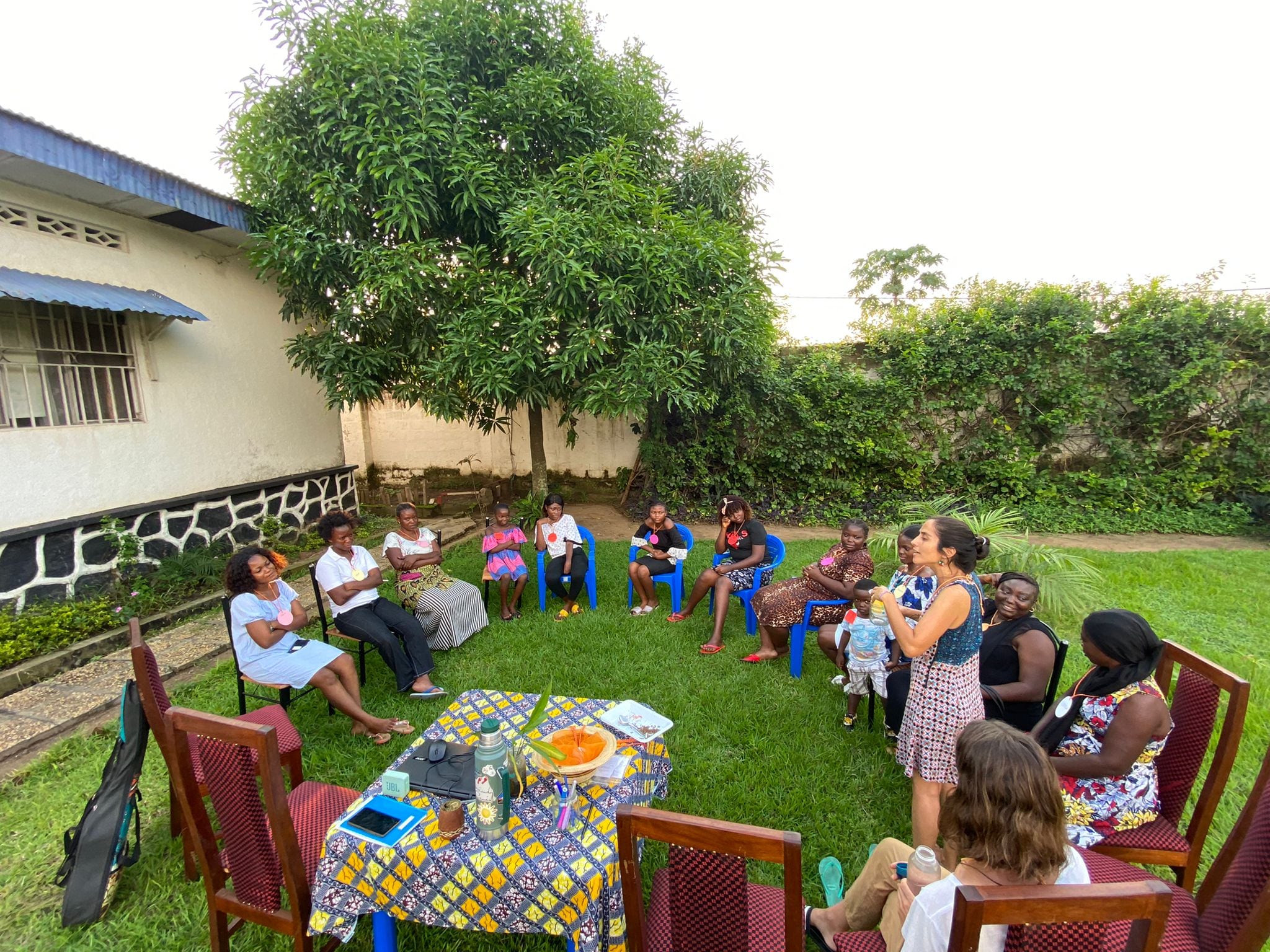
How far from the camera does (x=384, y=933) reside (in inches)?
72.1

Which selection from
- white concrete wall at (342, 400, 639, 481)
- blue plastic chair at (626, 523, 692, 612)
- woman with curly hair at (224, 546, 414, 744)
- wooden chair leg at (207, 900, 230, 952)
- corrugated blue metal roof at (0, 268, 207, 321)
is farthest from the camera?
white concrete wall at (342, 400, 639, 481)

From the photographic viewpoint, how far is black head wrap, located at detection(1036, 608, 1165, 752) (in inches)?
79.3

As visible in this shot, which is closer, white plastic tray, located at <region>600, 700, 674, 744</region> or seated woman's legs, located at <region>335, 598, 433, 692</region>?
white plastic tray, located at <region>600, 700, 674, 744</region>

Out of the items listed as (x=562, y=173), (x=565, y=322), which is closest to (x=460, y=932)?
(x=565, y=322)

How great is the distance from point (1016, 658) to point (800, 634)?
4.52 ft

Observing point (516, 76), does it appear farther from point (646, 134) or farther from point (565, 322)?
point (565, 322)

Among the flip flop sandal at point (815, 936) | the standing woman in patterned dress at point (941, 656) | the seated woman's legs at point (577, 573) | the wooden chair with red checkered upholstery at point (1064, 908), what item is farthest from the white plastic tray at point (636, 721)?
the seated woman's legs at point (577, 573)

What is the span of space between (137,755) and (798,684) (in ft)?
11.4

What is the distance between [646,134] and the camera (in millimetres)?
6344

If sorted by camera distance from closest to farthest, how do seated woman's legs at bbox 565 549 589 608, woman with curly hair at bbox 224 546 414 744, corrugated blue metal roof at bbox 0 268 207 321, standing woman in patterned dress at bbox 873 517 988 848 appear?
standing woman in patterned dress at bbox 873 517 988 848
woman with curly hair at bbox 224 546 414 744
corrugated blue metal roof at bbox 0 268 207 321
seated woman's legs at bbox 565 549 589 608

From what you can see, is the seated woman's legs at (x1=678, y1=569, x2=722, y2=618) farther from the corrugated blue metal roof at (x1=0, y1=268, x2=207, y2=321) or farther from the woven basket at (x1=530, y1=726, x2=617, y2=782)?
the corrugated blue metal roof at (x1=0, y1=268, x2=207, y2=321)

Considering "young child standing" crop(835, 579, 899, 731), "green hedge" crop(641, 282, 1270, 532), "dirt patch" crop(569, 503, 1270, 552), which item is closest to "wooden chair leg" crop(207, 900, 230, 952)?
"young child standing" crop(835, 579, 899, 731)

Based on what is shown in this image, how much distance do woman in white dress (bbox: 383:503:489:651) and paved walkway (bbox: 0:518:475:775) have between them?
3.95 feet

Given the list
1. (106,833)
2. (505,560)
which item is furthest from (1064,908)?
(505,560)
